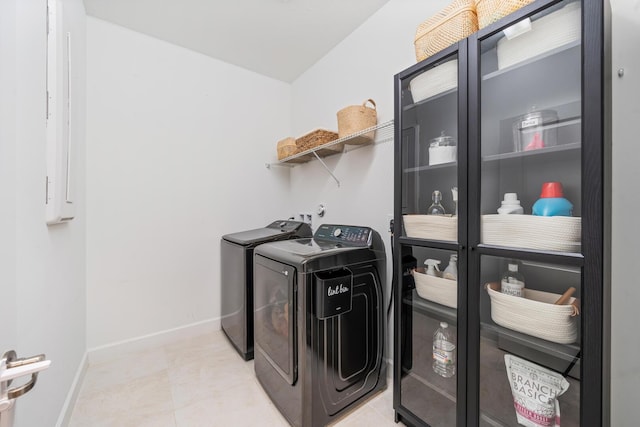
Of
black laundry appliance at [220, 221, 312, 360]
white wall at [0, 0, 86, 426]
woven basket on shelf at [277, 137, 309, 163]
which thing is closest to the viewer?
white wall at [0, 0, 86, 426]

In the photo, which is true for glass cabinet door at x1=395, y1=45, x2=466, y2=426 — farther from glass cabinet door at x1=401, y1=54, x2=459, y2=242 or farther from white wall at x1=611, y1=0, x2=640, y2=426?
white wall at x1=611, y1=0, x2=640, y2=426

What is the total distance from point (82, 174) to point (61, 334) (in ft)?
3.48

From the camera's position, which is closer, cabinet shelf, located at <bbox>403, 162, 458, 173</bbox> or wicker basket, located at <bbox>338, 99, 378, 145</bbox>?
cabinet shelf, located at <bbox>403, 162, 458, 173</bbox>

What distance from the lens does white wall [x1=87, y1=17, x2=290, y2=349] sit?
198 centimetres

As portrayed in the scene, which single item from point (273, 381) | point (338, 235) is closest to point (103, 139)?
point (338, 235)

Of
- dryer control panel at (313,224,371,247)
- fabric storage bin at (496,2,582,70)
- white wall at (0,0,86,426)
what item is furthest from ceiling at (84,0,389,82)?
dryer control panel at (313,224,371,247)

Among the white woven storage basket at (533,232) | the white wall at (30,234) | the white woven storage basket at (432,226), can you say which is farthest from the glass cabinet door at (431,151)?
the white wall at (30,234)

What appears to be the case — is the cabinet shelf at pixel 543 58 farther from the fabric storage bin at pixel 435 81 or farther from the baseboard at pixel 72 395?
the baseboard at pixel 72 395

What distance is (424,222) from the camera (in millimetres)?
1258

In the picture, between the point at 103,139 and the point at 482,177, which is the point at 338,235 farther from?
the point at 103,139

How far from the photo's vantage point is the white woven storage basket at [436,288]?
3.87 feet

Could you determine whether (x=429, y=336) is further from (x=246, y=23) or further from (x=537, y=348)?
(x=246, y=23)

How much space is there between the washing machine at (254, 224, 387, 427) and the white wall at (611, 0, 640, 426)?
0.99 m

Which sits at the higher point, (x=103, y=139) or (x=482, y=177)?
(x=103, y=139)
